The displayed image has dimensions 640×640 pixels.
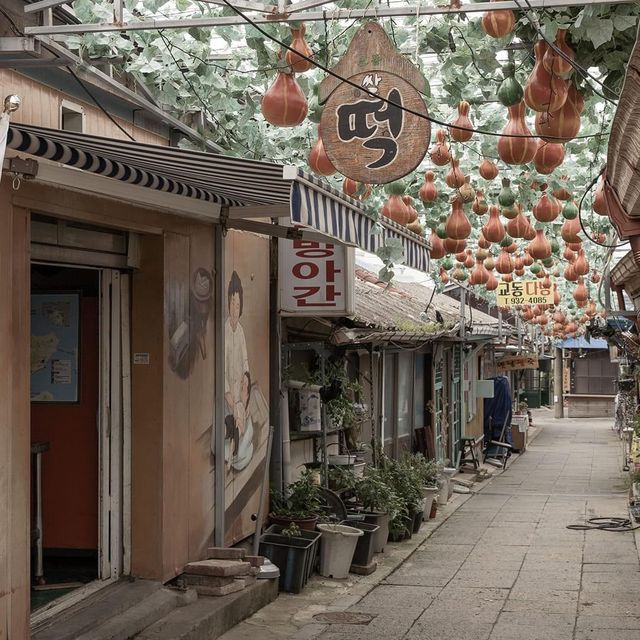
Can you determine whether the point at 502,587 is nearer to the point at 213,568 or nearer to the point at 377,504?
the point at 377,504

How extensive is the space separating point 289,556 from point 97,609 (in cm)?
300

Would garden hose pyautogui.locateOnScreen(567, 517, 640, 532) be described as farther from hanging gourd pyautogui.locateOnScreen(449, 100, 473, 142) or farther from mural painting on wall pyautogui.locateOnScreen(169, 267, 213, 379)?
hanging gourd pyautogui.locateOnScreen(449, 100, 473, 142)

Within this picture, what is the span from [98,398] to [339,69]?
406cm

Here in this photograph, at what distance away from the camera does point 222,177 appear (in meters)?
7.49

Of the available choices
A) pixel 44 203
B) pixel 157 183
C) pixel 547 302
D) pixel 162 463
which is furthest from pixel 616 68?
pixel 547 302

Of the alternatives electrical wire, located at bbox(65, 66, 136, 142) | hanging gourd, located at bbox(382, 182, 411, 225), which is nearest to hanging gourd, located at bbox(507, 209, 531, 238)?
hanging gourd, located at bbox(382, 182, 411, 225)

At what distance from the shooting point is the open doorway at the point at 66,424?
363 inches

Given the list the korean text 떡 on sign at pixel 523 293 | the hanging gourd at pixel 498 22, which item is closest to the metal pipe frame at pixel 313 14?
the hanging gourd at pixel 498 22

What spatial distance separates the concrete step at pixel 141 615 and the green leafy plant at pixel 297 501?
2618 mm

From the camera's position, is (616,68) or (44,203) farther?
(44,203)

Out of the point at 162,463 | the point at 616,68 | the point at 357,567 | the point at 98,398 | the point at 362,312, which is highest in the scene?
the point at 616,68

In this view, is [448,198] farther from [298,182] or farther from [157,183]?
[157,183]

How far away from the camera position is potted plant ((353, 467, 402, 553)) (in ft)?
43.2

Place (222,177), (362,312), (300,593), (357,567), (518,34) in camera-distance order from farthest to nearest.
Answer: (362,312)
(357,567)
(300,593)
(222,177)
(518,34)
